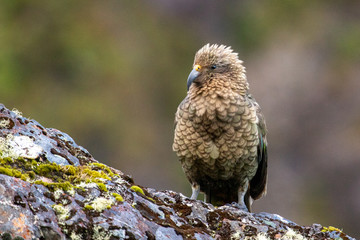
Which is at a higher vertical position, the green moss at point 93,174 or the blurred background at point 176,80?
the blurred background at point 176,80

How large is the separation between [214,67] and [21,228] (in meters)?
4.79

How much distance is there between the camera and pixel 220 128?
7.74m

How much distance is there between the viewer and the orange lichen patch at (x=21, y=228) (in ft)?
12.9

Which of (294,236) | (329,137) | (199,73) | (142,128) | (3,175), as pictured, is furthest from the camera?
(329,137)

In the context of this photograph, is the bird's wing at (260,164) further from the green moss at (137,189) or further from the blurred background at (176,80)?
A: the blurred background at (176,80)

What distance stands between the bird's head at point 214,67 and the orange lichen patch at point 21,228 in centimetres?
443

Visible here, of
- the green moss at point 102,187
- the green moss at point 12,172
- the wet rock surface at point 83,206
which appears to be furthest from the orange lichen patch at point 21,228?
the green moss at point 102,187

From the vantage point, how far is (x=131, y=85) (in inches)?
822

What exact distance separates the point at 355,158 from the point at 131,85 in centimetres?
885

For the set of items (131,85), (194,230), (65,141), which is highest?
(131,85)

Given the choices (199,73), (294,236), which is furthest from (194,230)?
(199,73)

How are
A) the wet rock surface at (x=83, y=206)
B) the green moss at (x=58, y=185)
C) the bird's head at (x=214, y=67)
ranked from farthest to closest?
the bird's head at (x=214, y=67) < the green moss at (x=58, y=185) < the wet rock surface at (x=83, y=206)

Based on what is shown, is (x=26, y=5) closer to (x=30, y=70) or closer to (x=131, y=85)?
(x=30, y=70)

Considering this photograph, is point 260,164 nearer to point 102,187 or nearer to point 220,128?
point 220,128
